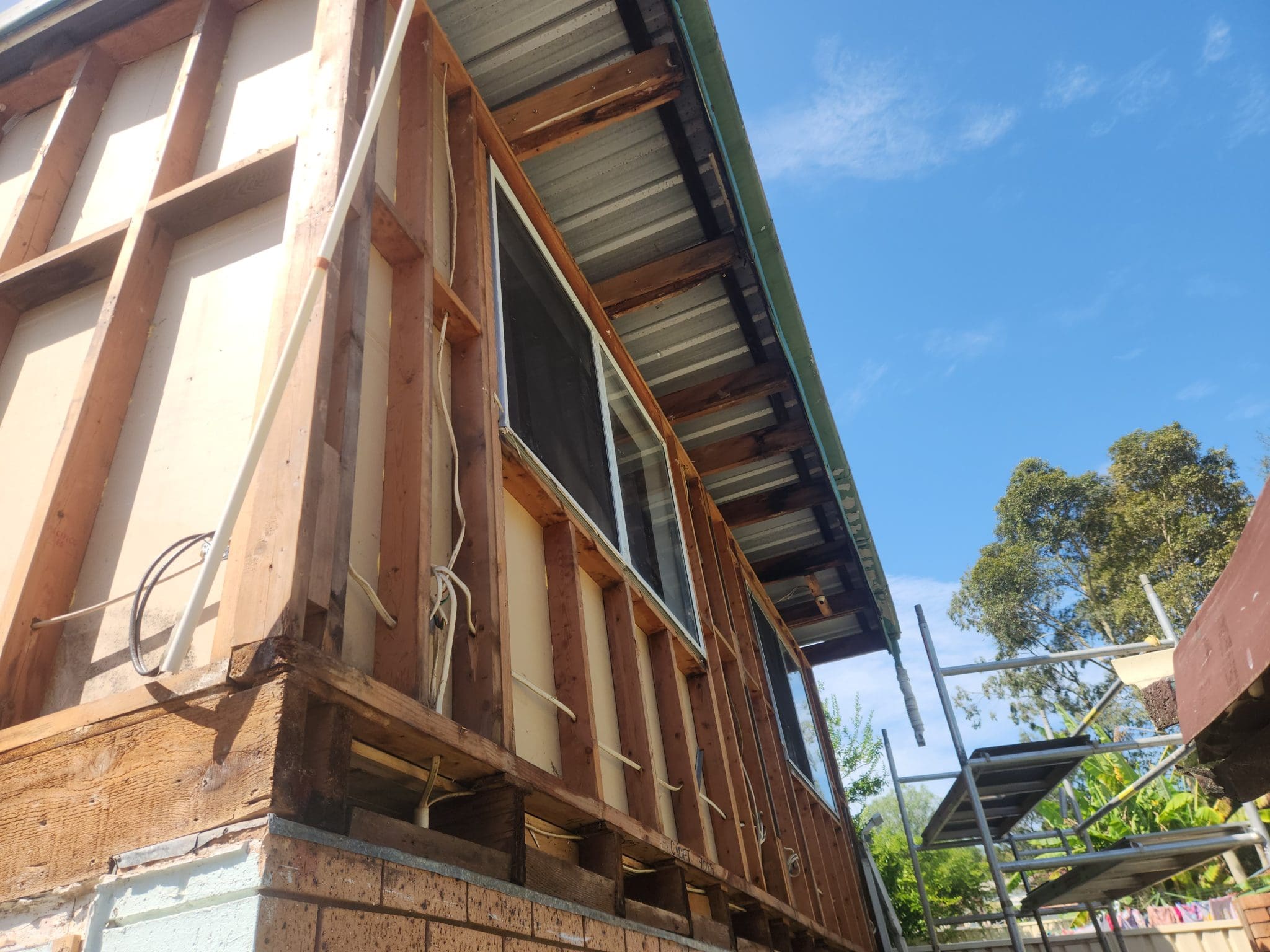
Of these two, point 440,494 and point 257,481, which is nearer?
point 257,481

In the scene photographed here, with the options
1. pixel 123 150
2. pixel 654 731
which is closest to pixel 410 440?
pixel 123 150

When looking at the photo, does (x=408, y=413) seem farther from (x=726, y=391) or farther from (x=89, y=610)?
(x=726, y=391)

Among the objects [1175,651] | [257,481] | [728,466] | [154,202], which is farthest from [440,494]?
[728,466]

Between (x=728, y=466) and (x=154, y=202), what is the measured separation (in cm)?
455

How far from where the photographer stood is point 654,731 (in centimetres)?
414

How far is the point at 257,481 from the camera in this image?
1.82 m

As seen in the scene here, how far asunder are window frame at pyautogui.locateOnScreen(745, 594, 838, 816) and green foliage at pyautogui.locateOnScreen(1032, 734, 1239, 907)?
10410 mm

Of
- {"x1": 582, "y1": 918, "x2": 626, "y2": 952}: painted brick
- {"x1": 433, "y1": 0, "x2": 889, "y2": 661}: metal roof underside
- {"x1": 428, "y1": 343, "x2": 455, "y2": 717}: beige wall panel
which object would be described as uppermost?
{"x1": 433, "y1": 0, "x2": 889, "y2": 661}: metal roof underside

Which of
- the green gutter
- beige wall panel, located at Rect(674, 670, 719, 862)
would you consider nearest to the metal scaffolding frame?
the green gutter

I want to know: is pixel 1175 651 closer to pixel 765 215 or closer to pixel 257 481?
pixel 257 481

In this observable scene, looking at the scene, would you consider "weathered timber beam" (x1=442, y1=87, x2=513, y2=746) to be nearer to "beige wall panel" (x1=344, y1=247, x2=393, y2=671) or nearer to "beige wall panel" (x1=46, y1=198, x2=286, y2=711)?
"beige wall panel" (x1=344, y1=247, x2=393, y2=671)

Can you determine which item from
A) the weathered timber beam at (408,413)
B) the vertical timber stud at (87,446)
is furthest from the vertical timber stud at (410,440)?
the vertical timber stud at (87,446)

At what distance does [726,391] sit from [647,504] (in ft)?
4.33

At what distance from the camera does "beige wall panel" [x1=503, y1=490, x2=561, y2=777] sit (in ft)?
9.17
